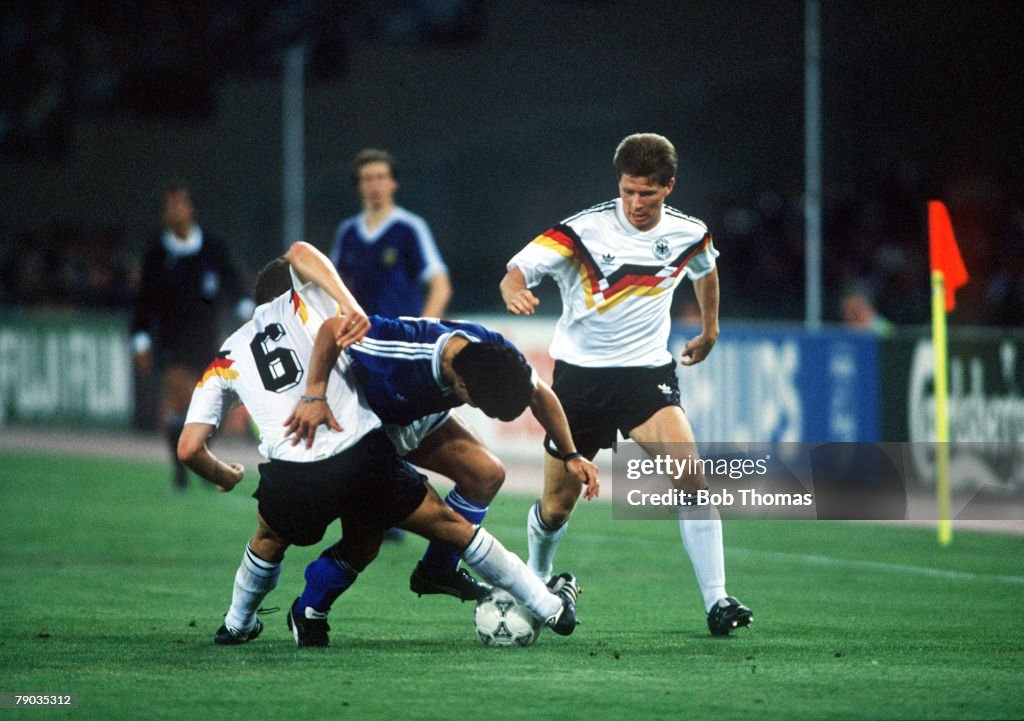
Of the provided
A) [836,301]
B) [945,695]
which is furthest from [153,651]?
[836,301]

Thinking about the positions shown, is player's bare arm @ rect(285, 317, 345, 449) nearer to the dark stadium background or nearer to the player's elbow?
the player's elbow

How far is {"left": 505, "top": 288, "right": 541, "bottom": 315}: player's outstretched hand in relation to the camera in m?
6.48

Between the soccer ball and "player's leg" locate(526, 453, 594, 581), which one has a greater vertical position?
"player's leg" locate(526, 453, 594, 581)

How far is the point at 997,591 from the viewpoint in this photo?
8227mm

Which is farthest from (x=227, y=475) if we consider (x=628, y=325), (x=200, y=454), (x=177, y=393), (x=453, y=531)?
(x=177, y=393)

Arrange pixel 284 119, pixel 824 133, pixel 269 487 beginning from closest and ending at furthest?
pixel 269 487
pixel 824 133
pixel 284 119

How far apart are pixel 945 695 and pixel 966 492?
22.4ft

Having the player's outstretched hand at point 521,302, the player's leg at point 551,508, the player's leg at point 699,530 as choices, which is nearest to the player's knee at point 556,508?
the player's leg at point 551,508

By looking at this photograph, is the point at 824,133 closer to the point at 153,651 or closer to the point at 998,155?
the point at 998,155

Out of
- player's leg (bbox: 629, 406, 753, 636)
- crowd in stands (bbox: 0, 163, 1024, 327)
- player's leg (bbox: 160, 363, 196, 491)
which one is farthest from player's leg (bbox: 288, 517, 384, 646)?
crowd in stands (bbox: 0, 163, 1024, 327)

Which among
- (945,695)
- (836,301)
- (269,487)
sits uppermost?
(836,301)

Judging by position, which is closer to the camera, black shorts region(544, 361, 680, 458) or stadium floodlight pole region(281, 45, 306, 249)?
black shorts region(544, 361, 680, 458)

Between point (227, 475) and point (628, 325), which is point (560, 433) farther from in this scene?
point (227, 475)

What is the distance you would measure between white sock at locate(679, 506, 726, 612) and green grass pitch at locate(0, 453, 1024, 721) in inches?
8.2
